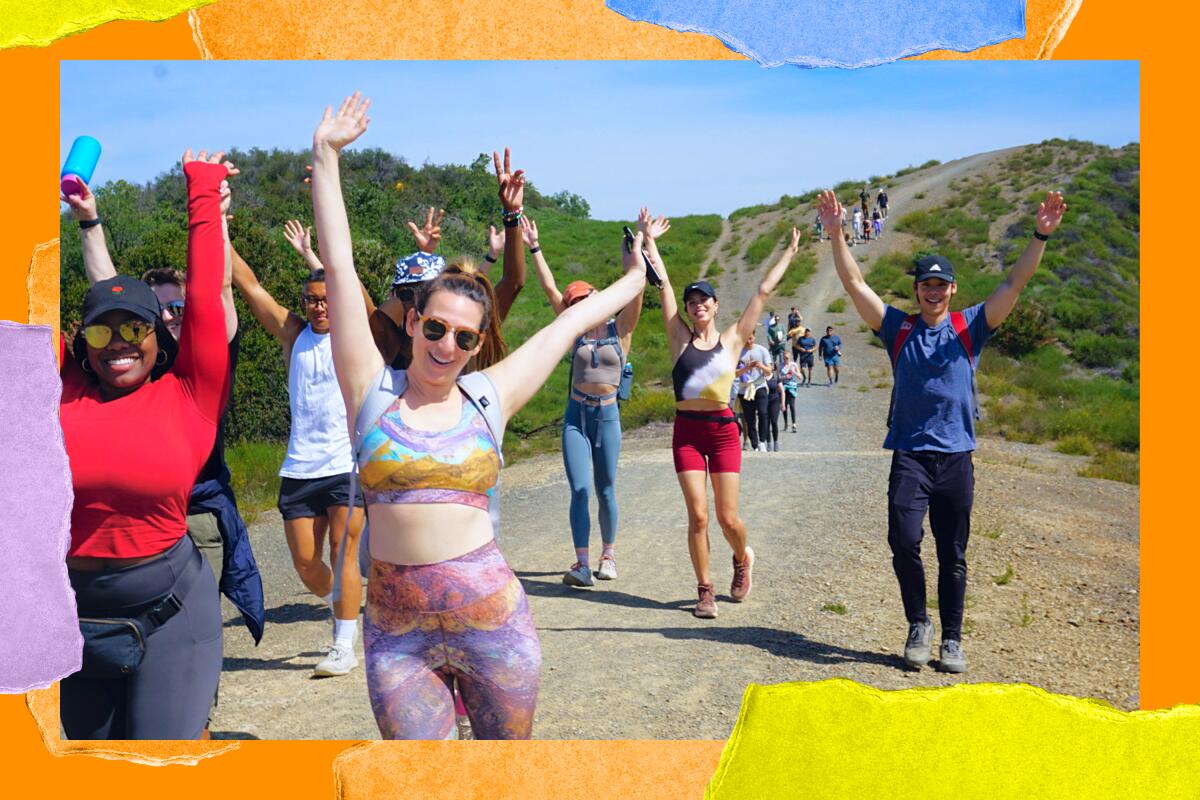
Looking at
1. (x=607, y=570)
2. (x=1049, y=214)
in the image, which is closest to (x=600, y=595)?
(x=607, y=570)

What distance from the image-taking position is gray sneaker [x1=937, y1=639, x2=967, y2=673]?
5145 millimetres

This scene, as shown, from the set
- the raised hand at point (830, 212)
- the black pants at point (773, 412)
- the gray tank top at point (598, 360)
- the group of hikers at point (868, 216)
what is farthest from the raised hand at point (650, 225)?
the black pants at point (773, 412)

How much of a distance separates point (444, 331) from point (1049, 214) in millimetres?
2884

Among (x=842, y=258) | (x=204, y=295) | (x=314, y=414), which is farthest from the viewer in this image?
(x=314, y=414)

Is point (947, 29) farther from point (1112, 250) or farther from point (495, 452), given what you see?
point (1112, 250)

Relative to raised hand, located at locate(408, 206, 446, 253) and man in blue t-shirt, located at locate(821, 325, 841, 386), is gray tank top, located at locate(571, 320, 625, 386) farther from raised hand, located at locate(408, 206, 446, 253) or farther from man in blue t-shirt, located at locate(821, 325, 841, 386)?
man in blue t-shirt, located at locate(821, 325, 841, 386)

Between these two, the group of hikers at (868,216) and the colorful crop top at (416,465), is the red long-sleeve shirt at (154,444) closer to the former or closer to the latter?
the colorful crop top at (416,465)

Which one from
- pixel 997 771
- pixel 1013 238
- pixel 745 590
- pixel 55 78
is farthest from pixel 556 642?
pixel 1013 238

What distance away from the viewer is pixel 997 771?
3.50 metres

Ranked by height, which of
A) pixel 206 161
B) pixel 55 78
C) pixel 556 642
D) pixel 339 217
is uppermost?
pixel 55 78

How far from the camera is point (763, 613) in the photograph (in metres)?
6.05

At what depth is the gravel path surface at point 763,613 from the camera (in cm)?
492

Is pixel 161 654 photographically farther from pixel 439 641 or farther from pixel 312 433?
pixel 312 433

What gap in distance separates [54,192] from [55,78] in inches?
16.5
